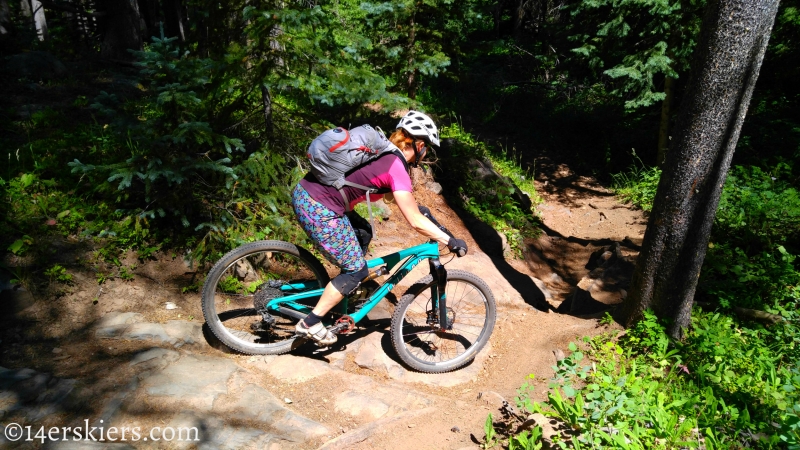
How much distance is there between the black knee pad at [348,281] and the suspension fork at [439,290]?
0.65 m

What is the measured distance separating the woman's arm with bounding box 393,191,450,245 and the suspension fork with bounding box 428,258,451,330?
1.14 ft

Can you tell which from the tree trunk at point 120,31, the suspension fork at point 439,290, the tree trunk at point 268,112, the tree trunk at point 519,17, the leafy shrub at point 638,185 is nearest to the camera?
the suspension fork at point 439,290

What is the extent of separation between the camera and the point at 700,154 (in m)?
4.11

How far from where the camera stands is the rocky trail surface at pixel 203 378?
11.3 ft

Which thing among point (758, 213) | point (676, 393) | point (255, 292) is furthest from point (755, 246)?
point (255, 292)

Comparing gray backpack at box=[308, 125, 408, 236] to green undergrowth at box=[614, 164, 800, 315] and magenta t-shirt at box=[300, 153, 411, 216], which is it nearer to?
magenta t-shirt at box=[300, 153, 411, 216]

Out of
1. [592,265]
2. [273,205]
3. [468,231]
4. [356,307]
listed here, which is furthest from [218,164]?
[592,265]

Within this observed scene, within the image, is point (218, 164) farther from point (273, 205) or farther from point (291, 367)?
point (291, 367)

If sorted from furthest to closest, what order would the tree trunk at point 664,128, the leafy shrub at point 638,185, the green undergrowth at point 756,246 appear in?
the tree trunk at point 664,128 → the leafy shrub at point 638,185 → the green undergrowth at point 756,246

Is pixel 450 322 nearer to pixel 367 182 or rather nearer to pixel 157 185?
pixel 367 182

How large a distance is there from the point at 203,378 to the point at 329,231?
1.59m

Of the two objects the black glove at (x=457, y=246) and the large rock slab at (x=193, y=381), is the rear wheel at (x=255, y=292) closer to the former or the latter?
the large rock slab at (x=193, y=381)

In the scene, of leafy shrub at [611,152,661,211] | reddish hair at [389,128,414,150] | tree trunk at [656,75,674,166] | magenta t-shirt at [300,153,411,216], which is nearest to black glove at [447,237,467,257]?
magenta t-shirt at [300,153,411,216]

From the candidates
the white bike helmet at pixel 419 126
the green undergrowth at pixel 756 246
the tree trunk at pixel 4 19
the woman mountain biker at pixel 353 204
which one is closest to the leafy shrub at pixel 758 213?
the green undergrowth at pixel 756 246
